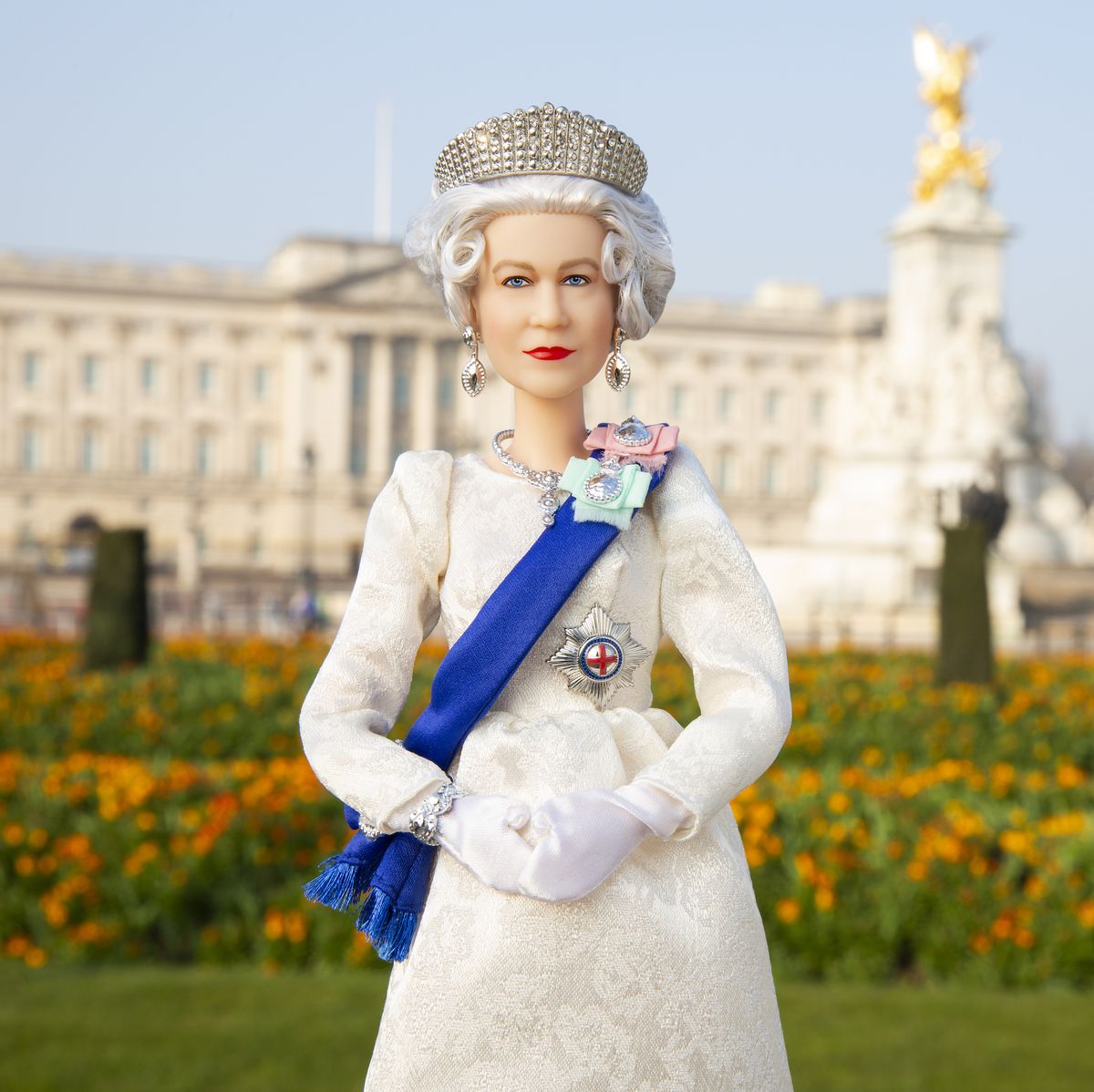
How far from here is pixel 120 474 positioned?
196 ft

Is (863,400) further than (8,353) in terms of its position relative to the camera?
No

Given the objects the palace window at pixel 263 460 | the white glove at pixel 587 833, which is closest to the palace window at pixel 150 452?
the palace window at pixel 263 460

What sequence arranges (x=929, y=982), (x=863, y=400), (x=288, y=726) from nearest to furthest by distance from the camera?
(x=929, y=982)
(x=288, y=726)
(x=863, y=400)

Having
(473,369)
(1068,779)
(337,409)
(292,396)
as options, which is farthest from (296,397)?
(473,369)

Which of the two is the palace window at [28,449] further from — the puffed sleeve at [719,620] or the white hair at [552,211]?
the puffed sleeve at [719,620]

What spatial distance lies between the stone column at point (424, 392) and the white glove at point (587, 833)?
198 feet

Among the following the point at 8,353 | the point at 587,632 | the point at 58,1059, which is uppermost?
the point at 8,353

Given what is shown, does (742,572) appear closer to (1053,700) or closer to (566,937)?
(566,937)

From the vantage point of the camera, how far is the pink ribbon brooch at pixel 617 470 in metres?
2.36

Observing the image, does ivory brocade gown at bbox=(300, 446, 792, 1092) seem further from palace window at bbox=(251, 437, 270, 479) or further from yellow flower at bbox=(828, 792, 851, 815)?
palace window at bbox=(251, 437, 270, 479)

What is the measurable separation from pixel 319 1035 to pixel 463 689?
319 cm

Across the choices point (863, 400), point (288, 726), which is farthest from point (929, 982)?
point (863, 400)

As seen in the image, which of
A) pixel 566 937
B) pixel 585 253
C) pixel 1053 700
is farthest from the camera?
pixel 1053 700

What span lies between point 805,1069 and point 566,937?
302 centimetres
